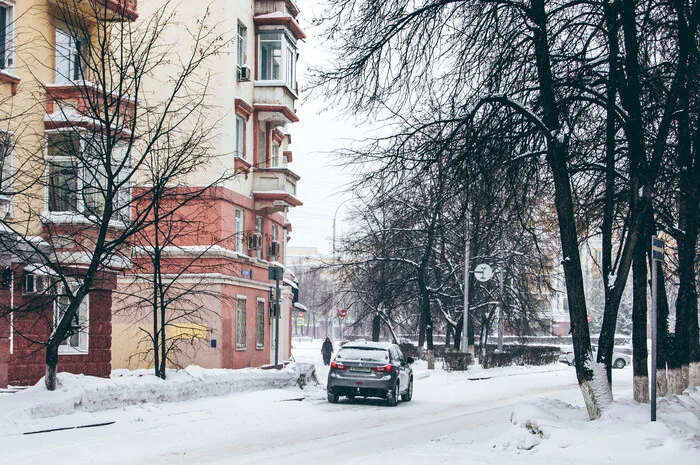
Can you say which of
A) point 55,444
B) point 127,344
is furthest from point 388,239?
point 55,444

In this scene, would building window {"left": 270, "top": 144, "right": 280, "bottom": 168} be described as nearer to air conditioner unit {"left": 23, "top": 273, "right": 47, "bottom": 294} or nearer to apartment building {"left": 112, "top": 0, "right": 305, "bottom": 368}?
apartment building {"left": 112, "top": 0, "right": 305, "bottom": 368}

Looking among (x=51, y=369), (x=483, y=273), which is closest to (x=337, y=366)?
(x=51, y=369)

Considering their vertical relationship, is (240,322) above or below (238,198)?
below

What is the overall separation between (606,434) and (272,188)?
1022 inches

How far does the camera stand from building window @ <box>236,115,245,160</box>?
36912 millimetres

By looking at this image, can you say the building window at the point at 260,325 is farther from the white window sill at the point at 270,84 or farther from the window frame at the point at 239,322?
the white window sill at the point at 270,84

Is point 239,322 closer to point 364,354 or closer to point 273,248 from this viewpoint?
point 273,248

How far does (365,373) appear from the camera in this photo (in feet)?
79.0

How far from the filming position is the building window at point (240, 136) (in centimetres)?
3691

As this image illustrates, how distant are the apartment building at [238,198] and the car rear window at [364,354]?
9431 mm

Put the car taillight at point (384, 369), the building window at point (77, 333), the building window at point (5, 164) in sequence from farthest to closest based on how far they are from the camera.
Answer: the building window at point (77, 333) < the car taillight at point (384, 369) < the building window at point (5, 164)

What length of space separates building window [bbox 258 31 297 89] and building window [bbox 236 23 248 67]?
116 centimetres

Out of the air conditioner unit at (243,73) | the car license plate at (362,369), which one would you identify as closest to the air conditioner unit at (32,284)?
the car license plate at (362,369)

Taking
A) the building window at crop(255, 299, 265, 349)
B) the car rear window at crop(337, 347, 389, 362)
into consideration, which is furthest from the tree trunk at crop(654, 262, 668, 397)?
the building window at crop(255, 299, 265, 349)
